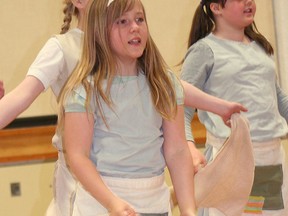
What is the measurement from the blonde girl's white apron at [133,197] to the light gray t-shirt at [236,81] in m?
0.51

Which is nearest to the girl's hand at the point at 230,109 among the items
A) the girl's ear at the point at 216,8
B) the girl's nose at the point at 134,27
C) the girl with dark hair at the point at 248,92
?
the girl with dark hair at the point at 248,92

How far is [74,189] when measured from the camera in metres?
1.81

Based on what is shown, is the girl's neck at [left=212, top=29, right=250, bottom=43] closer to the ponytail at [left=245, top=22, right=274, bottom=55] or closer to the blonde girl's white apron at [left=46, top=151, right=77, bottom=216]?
the ponytail at [left=245, top=22, right=274, bottom=55]

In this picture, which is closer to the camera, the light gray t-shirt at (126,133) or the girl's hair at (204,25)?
the light gray t-shirt at (126,133)

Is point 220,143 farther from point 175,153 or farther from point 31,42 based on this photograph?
point 31,42

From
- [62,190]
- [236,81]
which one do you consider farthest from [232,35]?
[62,190]

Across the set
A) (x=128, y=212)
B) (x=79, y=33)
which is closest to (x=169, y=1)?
(x=79, y=33)

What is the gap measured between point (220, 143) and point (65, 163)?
61cm

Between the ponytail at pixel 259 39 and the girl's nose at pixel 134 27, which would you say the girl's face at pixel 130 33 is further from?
the ponytail at pixel 259 39

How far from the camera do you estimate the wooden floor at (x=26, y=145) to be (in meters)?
3.17

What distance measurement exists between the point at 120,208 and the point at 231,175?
1.65 ft

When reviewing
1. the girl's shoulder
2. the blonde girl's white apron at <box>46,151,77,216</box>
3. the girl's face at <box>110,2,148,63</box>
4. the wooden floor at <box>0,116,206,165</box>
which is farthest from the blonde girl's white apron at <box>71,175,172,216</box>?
the wooden floor at <box>0,116,206,165</box>

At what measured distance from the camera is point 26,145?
320cm

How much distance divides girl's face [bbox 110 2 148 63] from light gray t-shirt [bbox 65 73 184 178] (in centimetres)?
8
